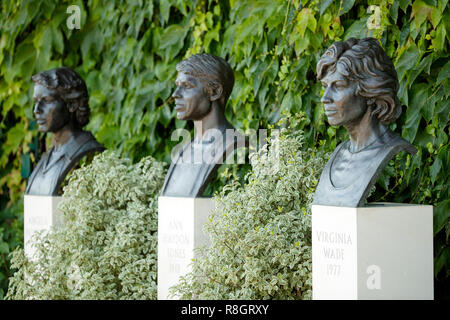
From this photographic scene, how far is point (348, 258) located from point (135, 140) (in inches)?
122

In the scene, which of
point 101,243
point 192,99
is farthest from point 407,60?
point 101,243

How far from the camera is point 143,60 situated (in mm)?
5844

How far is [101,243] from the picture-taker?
452 cm

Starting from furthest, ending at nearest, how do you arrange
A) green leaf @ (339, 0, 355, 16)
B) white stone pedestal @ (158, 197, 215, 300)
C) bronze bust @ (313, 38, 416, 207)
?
green leaf @ (339, 0, 355, 16) → white stone pedestal @ (158, 197, 215, 300) → bronze bust @ (313, 38, 416, 207)

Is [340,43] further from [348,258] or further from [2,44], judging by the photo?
[2,44]

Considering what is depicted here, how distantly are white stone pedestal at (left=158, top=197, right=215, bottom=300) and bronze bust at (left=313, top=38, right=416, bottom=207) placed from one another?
2.58ft

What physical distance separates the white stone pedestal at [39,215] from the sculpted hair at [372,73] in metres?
2.32

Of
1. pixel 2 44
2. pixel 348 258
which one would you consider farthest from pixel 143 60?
pixel 348 258

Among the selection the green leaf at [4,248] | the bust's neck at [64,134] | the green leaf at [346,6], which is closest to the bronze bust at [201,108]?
the green leaf at [346,6]

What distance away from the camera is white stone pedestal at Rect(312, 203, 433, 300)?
9.66 ft

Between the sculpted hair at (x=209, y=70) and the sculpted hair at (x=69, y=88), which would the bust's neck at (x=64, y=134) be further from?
the sculpted hair at (x=209, y=70)

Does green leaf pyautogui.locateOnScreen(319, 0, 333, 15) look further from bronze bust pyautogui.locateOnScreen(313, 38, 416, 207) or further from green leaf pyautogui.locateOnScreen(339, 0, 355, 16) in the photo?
bronze bust pyautogui.locateOnScreen(313, 38, 416, 207)

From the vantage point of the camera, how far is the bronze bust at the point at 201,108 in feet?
12.9

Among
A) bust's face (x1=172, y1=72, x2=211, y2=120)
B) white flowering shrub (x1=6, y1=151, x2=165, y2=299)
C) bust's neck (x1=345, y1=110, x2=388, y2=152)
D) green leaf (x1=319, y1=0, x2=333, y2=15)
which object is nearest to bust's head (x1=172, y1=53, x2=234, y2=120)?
bust's face (x1=172, y1=72, x2=211, y2=120)
